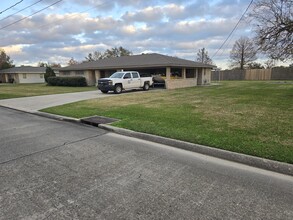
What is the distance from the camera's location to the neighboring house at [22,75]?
163ft

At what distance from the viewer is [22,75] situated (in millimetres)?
50094

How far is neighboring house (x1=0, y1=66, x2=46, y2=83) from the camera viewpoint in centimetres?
4978

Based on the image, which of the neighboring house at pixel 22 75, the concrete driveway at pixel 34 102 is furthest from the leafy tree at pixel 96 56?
the concrete driveway at pixel 34 102

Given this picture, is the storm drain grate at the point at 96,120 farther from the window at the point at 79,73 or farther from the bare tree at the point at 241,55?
the bare tree at the point at 241,55

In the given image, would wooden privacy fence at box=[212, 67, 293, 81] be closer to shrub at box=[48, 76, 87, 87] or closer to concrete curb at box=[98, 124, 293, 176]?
shrub at box=[48, 76, 87, 87]

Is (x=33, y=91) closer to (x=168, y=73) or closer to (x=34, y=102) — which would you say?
(x=34, y=102)

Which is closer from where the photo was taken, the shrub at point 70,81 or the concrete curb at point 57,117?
the concrete curb at point 57,117

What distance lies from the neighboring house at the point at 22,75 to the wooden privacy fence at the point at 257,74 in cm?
3960

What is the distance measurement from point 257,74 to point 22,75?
4836 centimetres

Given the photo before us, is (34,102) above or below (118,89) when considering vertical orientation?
below

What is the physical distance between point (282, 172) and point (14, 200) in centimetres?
430

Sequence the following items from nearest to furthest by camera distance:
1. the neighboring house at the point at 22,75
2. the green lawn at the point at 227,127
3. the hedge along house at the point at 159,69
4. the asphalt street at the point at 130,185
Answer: the asphalt street at the point at 130,185
the green lawn at the point at 227,127
the hedge along house at the point at 159,69
the neighboring house at the point at 22,75

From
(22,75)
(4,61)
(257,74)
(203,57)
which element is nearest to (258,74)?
(257,74)

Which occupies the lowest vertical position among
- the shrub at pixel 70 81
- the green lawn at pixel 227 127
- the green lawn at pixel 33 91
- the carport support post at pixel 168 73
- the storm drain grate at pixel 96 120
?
the green lawn at pixel 33 91
